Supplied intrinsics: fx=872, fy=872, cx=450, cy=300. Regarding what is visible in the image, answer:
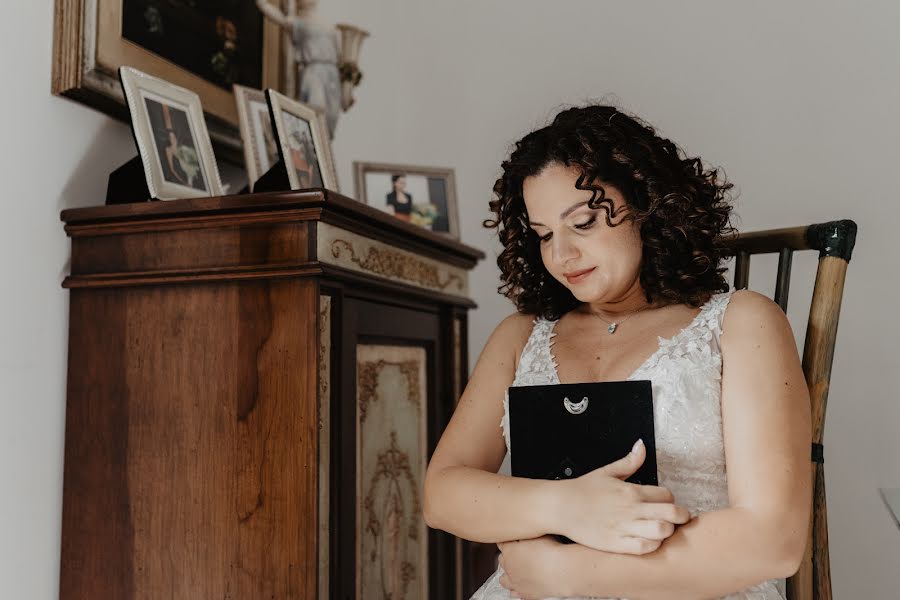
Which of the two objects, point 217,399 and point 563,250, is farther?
point 217,399

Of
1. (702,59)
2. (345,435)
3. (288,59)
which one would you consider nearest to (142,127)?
(345,435)

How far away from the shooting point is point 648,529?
39.8 inches

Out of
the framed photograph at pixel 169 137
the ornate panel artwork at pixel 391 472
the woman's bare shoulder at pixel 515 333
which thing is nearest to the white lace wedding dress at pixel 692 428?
the woman's bare shoulder at pixel 515 333

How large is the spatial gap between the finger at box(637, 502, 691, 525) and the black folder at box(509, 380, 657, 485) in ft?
0.14

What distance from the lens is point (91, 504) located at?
151 cm

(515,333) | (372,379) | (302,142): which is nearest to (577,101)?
(302,142)

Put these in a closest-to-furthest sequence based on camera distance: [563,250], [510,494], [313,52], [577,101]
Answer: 1. [510,494]
2. [563,250]
3. [313,52]
4. [577,101]

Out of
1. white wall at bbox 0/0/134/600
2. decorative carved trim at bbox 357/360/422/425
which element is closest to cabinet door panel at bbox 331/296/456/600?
decorative carved trim at bbox 357/360/422/425

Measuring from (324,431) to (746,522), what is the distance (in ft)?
2.29

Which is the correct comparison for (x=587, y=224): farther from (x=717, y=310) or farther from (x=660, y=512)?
(x=660, y=512)

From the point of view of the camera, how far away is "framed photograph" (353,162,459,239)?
2.20 m

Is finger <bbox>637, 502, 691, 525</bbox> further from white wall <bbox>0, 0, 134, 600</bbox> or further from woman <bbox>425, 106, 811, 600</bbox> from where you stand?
white wall <bbox>0, 0, 134, 600</bbox>

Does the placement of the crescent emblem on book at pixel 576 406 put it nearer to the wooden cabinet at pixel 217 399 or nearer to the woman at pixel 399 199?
the wooden cabinet at pixel 217 399

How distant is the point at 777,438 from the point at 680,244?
333 millimetres
